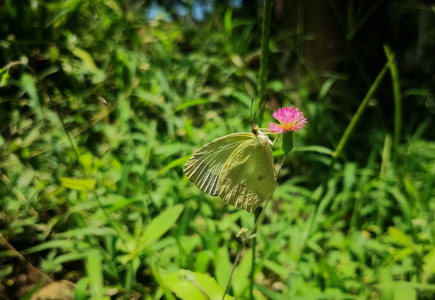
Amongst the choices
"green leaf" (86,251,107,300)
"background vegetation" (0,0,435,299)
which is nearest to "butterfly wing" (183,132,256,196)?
"background vegetation" (0,0,435,299)

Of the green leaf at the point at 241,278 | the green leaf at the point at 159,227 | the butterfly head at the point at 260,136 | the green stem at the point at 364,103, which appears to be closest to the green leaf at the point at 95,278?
the green leaf at the point at 159,227

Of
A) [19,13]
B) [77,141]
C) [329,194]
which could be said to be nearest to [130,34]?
[19,13]

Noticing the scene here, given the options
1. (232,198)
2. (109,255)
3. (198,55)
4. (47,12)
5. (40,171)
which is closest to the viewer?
(232,198)

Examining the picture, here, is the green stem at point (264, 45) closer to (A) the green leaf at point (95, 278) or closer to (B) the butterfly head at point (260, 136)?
(B) the butterfly head at point (260, 136)

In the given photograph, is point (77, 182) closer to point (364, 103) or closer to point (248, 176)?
point (248, 176)

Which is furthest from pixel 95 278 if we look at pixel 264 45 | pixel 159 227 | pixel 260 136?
pixel 264 45

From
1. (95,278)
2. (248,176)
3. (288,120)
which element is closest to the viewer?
(288,120)

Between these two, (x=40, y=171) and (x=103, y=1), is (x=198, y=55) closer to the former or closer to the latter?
(x=103, y=1)
